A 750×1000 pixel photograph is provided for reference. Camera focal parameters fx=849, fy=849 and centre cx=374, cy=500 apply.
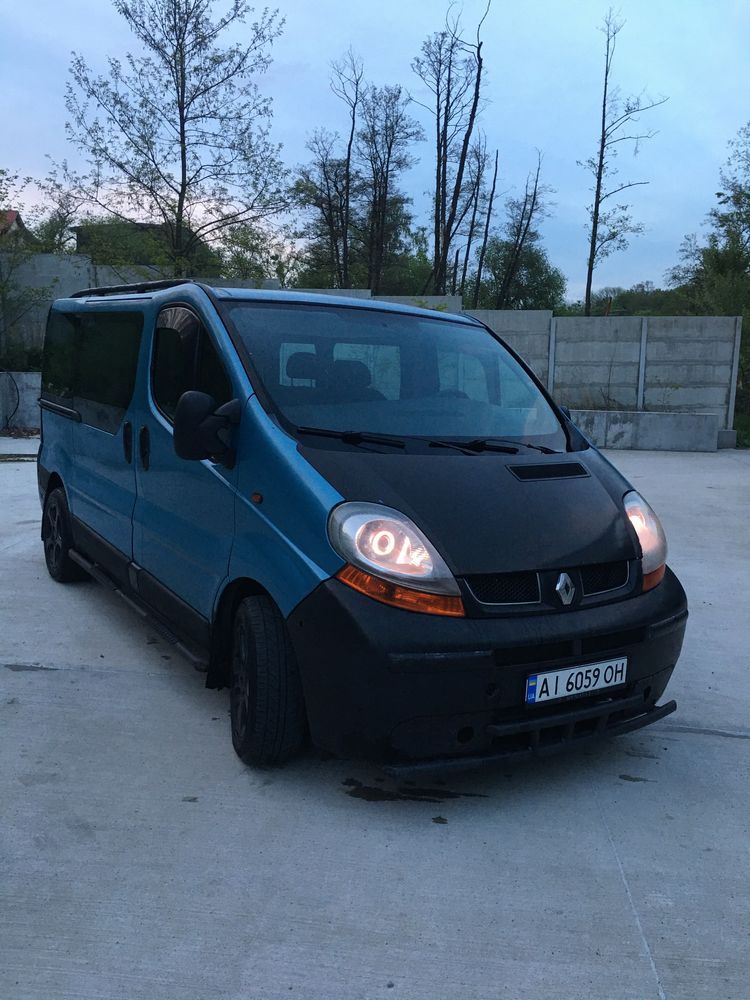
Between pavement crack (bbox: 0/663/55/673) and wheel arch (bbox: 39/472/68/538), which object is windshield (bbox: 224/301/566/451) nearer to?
pavement crack (bbox: 0/663/55/673)

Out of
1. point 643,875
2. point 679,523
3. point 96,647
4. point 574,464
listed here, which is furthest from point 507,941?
point 679,523

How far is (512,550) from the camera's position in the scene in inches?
108

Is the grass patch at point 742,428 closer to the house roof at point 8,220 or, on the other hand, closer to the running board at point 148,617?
the running board at point 148,617

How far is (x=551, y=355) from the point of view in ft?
49.5

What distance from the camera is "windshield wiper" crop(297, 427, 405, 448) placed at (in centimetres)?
304

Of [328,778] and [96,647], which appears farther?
[96,647]

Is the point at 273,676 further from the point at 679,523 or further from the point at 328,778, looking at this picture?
the point at 679,523

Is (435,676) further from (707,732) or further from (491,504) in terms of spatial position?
(707,732)

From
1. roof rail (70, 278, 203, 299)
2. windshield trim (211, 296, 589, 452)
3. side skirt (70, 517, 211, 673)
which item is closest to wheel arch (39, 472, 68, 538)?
side skirt (70, 517, 211, 673)

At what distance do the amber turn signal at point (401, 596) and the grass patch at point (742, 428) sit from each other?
1342 cm

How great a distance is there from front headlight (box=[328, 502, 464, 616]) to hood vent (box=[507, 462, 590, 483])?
579 millimetres

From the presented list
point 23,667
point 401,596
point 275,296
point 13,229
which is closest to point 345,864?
point 401,596

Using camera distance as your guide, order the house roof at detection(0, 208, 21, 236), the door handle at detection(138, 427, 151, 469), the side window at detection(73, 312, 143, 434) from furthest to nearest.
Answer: the house roof at detection(0, 208, 21, 236) < the side window at detection(73, 312, 143, 434) < the door handle at detection(138, 427, 151, 469)

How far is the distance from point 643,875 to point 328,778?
1.10 meters
